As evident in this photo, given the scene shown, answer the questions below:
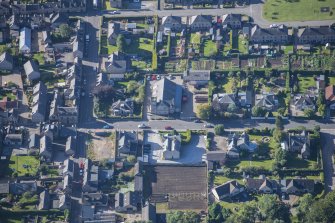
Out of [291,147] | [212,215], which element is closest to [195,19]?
[291,147]

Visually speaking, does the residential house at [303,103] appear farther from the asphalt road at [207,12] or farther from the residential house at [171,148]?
the asphalt road at [207,12]

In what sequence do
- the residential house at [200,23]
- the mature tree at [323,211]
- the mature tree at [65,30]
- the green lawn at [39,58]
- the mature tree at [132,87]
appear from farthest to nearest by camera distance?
1. the residential house at [200,23]
2. the mature tree at [65,30]
3. the green lawn at [39,58]
4. the mature tree at [132,87]
5. the mature tree at [323,211]

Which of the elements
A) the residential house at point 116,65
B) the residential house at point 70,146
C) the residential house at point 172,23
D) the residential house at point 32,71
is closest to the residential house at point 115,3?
the residential house at point 172,23

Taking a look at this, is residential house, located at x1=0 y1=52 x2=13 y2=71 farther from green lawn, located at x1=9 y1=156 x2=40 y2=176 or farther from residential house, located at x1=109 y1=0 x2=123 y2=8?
residential house, located at x1=109 y1=0 x2=123 y2=8

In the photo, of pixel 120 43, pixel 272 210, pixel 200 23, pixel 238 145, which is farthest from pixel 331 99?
pixel 120 43

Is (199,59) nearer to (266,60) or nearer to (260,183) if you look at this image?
(266,60)

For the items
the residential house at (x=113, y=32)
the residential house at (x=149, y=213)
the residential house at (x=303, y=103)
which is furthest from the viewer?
the residential house at (x=113, y=32)
